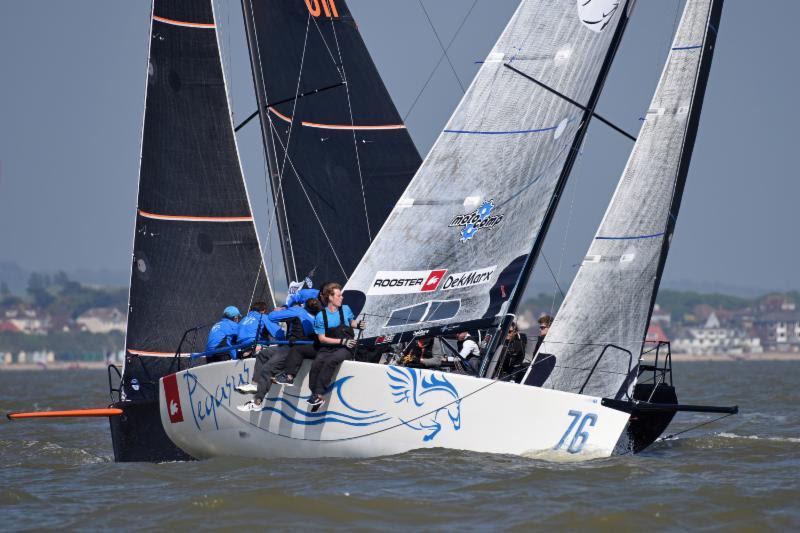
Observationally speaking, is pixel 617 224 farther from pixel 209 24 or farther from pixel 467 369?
pixel 209 24

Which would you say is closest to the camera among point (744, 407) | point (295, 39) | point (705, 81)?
point (705, 81)

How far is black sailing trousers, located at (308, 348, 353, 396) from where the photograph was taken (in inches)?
419

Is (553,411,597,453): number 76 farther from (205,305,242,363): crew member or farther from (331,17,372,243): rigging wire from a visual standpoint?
(331,17,372,243): rigging wire

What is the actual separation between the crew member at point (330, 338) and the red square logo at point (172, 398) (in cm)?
173

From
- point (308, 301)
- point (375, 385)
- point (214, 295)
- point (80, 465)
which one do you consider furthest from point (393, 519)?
point (214, 295)

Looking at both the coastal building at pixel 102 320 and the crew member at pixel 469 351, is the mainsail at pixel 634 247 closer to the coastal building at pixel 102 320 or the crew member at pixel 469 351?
the crew member at pixel 469 351

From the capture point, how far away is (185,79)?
14.7 m

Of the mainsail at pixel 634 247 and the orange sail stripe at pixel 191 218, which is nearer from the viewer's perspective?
the mainsail at pixel 634 247

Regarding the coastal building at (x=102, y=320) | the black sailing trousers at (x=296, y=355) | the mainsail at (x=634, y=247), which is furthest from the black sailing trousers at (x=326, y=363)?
the coastal building at (x=102, y=320)

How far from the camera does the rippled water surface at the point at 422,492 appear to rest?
28.5ft

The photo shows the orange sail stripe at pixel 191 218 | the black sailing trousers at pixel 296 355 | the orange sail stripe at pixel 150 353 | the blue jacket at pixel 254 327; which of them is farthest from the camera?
the orange sail stripe at pixel 191 218

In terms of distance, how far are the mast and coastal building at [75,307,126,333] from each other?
126 metres

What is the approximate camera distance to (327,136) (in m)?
15.6

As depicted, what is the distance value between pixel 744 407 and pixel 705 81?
8.85m
